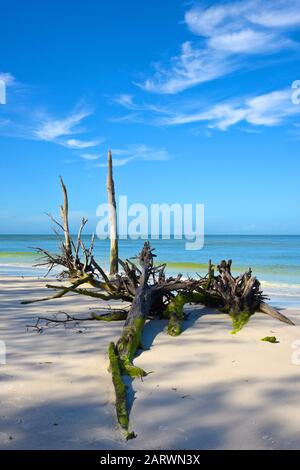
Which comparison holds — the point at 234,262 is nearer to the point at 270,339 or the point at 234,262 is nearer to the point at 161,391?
the point at 270,339

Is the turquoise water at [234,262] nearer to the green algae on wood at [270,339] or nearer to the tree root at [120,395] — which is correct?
the green algae on wood at [270,339]

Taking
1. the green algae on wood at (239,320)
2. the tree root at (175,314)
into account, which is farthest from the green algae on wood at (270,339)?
the tree root at (175,314)

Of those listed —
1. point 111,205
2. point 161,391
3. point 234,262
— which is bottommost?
point 234,262

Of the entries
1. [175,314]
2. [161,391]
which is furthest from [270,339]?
[161,391]

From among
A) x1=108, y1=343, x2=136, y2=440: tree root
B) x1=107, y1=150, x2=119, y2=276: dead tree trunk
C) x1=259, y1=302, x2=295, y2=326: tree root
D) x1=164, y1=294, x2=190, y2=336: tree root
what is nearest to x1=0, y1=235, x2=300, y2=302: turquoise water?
x1=107, y1=150, x2=119, y2=276: dead tree trunk

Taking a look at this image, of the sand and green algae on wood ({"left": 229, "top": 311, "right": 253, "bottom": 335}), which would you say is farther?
green algae on wood ({"left": 229, "top": 311, "right": 253, "bottom": 335})

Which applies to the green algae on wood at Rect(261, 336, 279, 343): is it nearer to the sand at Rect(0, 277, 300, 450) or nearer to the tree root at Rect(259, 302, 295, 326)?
the sand at Rect(0, 277, 300, 450)

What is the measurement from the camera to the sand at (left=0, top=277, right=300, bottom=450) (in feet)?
9.55

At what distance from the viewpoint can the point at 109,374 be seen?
157 inches

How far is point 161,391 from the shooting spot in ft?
11.9

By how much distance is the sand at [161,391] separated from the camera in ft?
9.55

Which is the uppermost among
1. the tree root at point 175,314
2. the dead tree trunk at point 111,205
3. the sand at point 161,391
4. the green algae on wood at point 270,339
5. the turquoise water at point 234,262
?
the dead tree trunk at point 111,205
